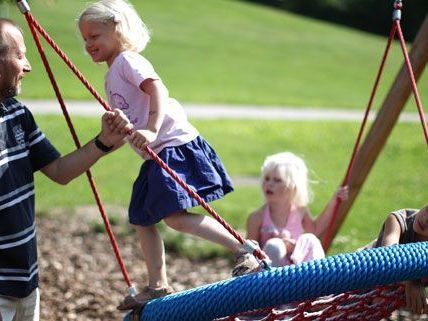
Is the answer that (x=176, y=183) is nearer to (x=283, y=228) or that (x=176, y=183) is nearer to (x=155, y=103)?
(x=155, y=103)

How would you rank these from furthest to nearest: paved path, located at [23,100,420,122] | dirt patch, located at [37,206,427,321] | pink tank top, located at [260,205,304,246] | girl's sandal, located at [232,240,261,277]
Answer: paved path, located at [23,100,420,122] < dirt patch, located at [37,206,427,321] < pink tank top, located at [260,205,304,246] < girl's sandal, located at [232,240,261,277]

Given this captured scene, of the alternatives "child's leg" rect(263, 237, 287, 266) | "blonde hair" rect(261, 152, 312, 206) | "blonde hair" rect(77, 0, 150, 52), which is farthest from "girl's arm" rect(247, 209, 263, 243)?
"blonde hair" rect(77, 0, 150, 52)

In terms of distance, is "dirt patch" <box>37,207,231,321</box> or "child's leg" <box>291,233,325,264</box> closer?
"child's leg" <box>291,233,325,264</box>

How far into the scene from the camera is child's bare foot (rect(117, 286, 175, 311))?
3.12 meters

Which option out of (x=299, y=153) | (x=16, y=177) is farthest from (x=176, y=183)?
(x=299, y=153)

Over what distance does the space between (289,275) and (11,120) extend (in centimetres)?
116

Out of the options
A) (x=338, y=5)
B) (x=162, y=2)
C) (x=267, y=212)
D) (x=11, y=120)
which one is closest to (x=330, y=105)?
(x=267, y=212)

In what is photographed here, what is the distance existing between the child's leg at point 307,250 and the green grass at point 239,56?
11.2 metres

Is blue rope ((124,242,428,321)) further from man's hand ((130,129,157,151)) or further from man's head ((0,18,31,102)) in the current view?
man's head ((0,18,31,102))

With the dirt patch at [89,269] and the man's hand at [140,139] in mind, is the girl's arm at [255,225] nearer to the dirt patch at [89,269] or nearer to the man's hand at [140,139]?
the dirt patch at [89,269]

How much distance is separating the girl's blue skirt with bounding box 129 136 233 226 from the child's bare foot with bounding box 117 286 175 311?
268mm

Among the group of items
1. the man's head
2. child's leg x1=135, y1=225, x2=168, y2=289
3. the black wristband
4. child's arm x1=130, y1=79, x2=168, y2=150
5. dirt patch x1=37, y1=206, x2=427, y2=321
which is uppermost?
the man's head

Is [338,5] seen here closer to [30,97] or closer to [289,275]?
[30,97]

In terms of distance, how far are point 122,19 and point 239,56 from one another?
961 inches
